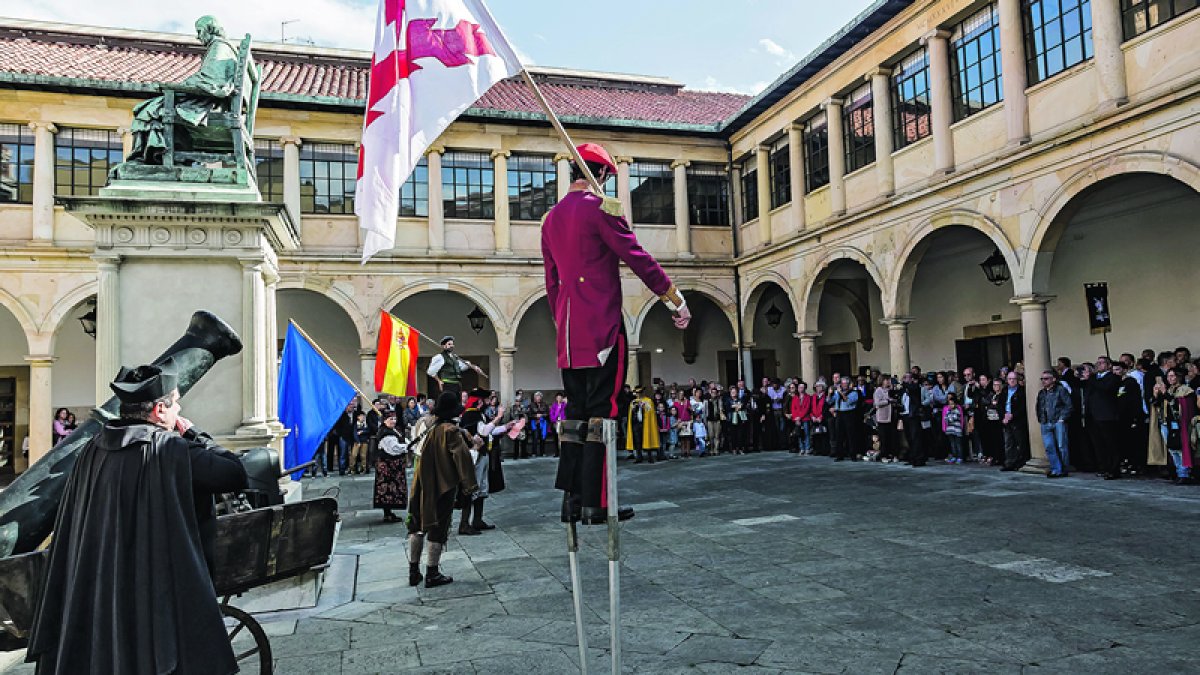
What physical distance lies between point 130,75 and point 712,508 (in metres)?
17.6

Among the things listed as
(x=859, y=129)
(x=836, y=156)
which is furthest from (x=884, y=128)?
(x=836, y=156)

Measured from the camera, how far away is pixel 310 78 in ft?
68.4

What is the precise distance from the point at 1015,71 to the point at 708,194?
10191 mm

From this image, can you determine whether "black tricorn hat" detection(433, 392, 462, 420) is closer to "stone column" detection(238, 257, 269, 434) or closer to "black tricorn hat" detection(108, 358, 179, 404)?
"stone column" detection(238, 257, 269, 434)

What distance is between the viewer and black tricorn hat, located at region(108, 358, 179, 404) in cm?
280

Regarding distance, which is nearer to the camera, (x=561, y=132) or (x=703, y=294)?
(x=561, y=132)

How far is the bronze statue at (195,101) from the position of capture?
5.77 m

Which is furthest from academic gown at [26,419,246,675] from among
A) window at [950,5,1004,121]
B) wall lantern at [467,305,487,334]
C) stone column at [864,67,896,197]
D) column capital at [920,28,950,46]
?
wall lantern at [467,305,487,334]

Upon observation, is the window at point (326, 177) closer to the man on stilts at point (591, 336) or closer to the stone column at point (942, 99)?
the stone column at point (942, 99)

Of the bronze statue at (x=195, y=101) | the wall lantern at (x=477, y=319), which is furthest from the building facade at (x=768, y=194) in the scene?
the bronze statue at (x=195, y=101)

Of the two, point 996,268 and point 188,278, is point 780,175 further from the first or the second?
point 188,278

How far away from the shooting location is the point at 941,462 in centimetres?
1362

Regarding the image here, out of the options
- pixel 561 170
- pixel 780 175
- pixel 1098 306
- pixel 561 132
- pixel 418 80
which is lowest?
pixel 1098 306

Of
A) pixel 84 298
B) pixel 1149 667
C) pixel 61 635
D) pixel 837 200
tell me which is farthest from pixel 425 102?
pixel 84 298
